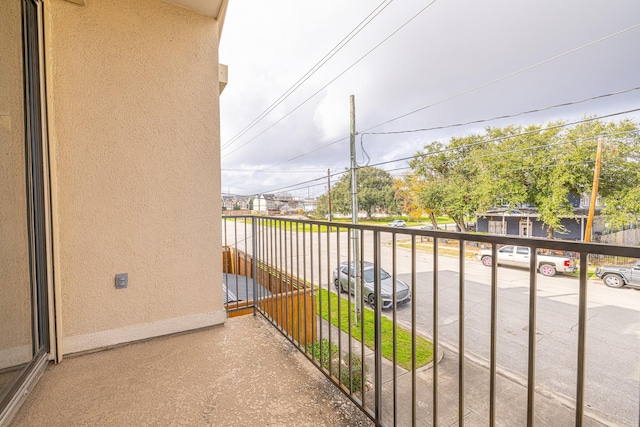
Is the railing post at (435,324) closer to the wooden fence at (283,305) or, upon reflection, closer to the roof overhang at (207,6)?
the wooden fence at (283,305)

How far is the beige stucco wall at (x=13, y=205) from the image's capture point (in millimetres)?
1351

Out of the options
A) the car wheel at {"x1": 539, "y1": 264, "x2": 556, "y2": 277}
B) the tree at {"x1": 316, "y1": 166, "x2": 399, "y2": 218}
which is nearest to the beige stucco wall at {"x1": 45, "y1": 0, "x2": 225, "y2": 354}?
the car wheel at {"x1": 539, "y1": 264, "x2": 556, "y2": 277}

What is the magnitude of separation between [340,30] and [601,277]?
9730 mm

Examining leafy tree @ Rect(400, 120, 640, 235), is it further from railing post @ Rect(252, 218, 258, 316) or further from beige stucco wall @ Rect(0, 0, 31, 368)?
beige stucco wall @ Rect(0, 0, 31, 368)

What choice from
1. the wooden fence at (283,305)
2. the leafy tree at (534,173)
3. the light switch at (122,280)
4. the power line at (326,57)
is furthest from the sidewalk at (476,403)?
the leafy tree at (534,173)

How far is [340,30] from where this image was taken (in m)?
8.52

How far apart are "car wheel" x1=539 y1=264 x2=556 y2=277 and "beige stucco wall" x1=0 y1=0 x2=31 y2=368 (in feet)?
7.08

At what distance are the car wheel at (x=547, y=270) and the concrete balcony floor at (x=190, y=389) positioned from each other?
1.00m

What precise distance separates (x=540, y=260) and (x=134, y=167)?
233cm

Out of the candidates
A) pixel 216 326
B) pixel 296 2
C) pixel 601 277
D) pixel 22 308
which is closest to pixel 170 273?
pixel 216 326

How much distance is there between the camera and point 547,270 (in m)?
0.77

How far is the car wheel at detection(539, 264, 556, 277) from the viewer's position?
741 mm

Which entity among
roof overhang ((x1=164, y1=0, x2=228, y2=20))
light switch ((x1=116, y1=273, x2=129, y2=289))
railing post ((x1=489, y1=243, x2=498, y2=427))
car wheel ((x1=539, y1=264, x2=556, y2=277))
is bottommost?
light switch ((x1=116, y1=273, x2=129, y2=289))

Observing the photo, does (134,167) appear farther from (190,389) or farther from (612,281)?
(612,281)
